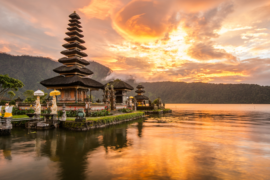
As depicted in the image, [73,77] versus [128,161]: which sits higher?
[73,77]

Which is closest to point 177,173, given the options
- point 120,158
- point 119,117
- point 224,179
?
point 224,179

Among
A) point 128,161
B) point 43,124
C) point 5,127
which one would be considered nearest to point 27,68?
point 43,124

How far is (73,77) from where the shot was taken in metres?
31.1

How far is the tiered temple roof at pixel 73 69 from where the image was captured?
30.4m

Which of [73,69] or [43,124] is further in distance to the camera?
[73,69]

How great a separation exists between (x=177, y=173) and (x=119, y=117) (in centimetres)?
1955

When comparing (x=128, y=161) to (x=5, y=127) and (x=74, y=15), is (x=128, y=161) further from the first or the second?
(x=74, y=15)

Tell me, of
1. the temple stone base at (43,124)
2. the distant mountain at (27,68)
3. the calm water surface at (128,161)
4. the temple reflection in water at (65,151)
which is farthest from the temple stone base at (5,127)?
the distant mountain at (27,68)

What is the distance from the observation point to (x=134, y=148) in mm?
11852

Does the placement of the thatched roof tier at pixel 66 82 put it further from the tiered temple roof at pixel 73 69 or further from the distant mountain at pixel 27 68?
the distant mountain at pixel 27 68

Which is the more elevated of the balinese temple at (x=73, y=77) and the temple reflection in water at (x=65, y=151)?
the balinese temple at (x=73, y=77)

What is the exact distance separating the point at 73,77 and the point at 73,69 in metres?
1.92

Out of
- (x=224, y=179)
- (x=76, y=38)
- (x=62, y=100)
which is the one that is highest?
(x=76, y=38)

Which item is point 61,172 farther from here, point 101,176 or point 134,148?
point 134,148
